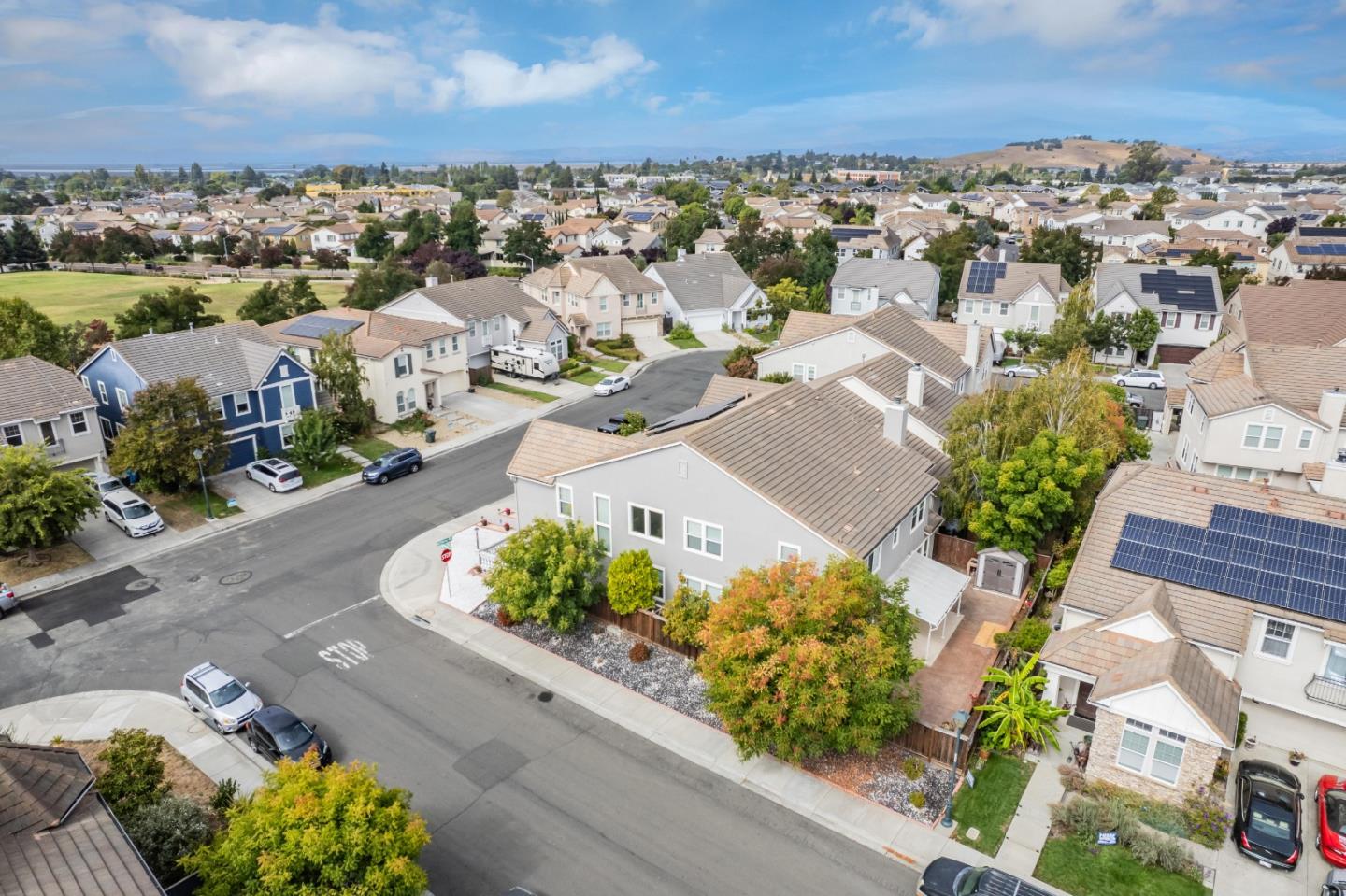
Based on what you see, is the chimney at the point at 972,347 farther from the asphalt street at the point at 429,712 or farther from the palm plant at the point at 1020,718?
the asphalt street at the point at 429,712

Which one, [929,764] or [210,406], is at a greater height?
[210,406]

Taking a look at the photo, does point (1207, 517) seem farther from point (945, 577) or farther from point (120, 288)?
point (120, 288)

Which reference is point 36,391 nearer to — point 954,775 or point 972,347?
point 954,775

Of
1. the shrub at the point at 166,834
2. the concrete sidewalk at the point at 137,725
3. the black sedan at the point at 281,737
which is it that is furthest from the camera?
the concrete sidewalk at the point at 137,725

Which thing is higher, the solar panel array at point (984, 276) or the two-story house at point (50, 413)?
the solar panel array at point (984, 276)

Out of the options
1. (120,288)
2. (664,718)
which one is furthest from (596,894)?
(120,288)

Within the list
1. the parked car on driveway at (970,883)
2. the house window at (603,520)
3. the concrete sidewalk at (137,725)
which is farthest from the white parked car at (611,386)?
the parked car on driveway at (970,883)

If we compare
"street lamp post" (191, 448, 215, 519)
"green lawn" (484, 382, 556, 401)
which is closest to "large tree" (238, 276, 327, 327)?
"green lawn" (484, 382, 556, 401)
